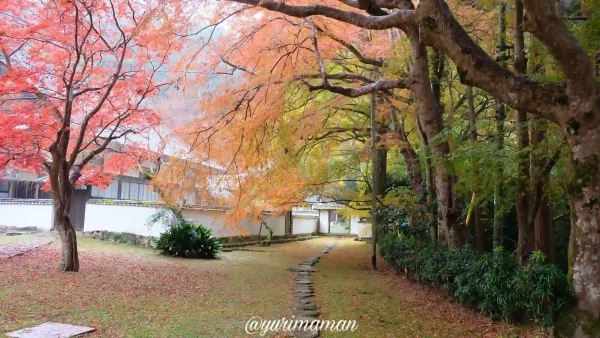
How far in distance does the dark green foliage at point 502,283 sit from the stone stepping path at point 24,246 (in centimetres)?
1035

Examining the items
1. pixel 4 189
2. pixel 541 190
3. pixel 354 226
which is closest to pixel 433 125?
pixel 541 190

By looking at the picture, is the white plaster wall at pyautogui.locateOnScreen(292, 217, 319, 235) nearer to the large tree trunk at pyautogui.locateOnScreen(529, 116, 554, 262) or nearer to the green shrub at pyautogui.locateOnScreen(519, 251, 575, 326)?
the large tree trunk at pyautogui.locateOnScreen(529, 116, 554, 262)

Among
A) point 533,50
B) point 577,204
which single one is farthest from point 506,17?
point 577,204

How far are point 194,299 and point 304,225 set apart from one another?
23.1m

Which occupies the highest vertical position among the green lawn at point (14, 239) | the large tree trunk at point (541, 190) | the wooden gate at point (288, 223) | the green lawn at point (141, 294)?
the large tree trunk at point (541, 190)

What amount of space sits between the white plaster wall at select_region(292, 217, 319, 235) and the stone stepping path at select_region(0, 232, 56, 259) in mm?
14866

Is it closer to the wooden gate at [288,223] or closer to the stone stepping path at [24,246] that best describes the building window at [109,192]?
the stone stepping path at [24,246]

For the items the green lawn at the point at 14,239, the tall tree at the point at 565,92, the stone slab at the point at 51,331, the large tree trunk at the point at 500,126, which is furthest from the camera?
the green lawn at the point at 14,239

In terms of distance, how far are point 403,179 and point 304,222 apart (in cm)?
1459

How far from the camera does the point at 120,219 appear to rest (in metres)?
16.7

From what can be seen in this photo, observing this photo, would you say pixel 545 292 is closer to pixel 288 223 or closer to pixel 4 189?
pixel 288 223

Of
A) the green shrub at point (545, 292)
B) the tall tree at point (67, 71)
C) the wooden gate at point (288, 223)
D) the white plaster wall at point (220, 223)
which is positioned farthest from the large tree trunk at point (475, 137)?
the wooden gate at point (288, 223)

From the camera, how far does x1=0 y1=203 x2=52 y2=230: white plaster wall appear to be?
59.9 feet

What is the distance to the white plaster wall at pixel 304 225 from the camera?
28.3 meters
